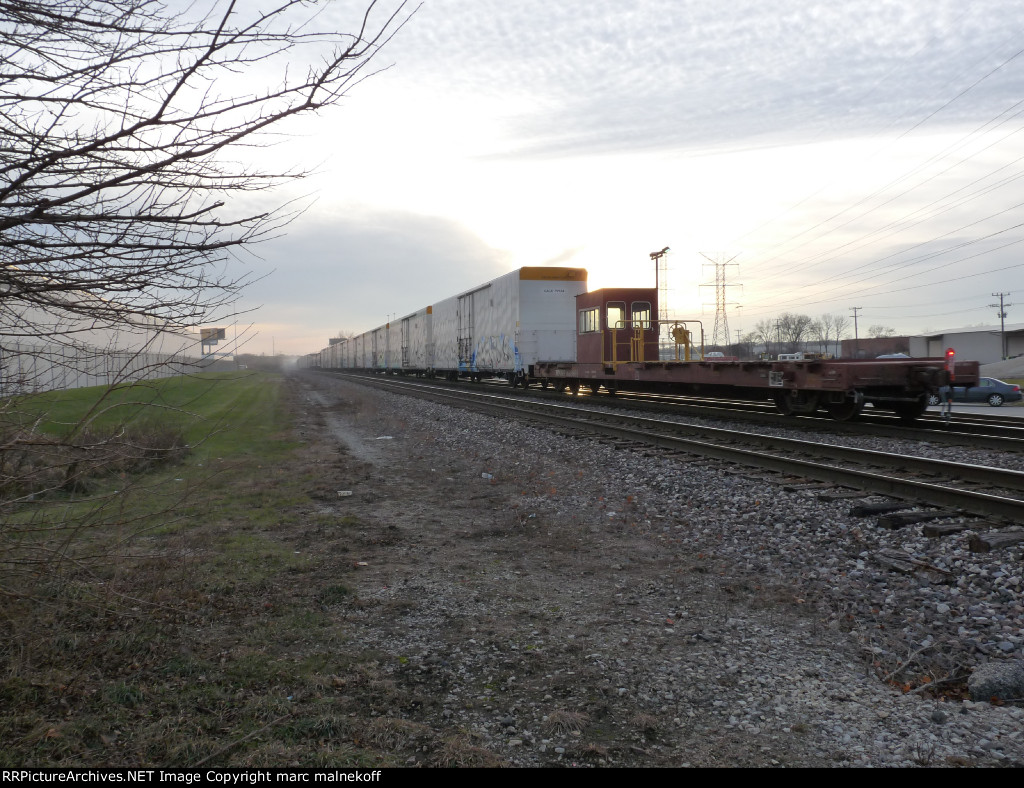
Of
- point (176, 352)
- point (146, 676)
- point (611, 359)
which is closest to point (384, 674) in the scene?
point (146, 676)

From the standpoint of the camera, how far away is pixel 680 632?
12.9 feet

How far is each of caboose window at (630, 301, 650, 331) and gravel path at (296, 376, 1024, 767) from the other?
13.0 metres

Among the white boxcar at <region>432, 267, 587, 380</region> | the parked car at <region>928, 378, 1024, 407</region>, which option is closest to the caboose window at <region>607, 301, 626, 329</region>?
the white boxcar at <region>432, 267, 587, 380</region>

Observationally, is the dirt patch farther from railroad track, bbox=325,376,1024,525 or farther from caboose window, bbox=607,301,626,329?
caboose window, bbox=607,301,626,329

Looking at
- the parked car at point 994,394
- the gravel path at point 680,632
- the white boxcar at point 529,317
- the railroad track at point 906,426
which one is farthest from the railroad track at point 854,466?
the parked car at point 994,394

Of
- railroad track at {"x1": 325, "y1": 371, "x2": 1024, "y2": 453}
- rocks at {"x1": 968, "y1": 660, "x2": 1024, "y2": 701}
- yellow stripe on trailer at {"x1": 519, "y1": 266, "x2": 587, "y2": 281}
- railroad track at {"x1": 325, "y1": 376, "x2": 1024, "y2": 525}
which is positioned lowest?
rocks at {"x1": 968, "y1": 660, "x2": 1024, "y2": 701}

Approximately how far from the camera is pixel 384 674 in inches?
135

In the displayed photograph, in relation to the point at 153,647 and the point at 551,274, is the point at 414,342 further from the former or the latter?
the point at 153,647

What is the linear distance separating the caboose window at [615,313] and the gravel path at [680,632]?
41.4 feet

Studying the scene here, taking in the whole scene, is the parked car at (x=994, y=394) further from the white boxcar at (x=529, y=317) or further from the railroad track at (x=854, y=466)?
the railroad track at (x=854, y=466)

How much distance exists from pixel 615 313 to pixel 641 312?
94 cm

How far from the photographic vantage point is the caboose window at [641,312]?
789 inches

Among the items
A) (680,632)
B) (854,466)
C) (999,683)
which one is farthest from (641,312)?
(999,683)

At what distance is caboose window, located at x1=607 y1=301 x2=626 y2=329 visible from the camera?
1979cm
